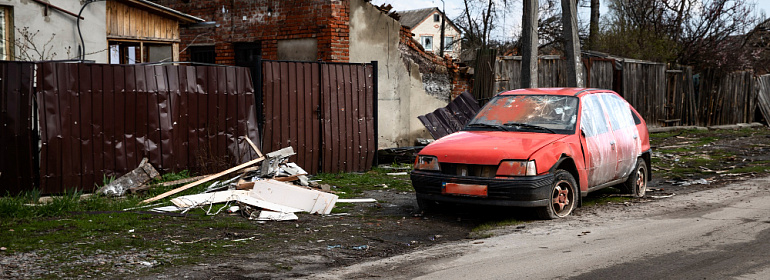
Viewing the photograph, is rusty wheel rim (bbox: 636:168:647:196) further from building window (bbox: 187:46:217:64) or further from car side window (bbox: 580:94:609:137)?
building window (bbox: 187:46:217:64)

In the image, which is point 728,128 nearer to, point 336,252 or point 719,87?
point 719,87

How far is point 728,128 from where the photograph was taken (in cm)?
2562

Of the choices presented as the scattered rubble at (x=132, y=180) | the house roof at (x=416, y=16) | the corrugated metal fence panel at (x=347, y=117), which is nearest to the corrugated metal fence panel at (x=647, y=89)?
the corrugated metal fence panel at (x=347, y=117)

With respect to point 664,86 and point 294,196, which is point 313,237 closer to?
point 294,196

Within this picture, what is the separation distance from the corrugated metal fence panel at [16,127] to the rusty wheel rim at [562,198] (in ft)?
21.7

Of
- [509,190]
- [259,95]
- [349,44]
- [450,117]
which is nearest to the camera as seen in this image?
[509,190]

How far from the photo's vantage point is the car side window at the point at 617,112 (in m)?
9.49

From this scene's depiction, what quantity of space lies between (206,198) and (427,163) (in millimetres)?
2828

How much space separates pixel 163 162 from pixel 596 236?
20.8 feet

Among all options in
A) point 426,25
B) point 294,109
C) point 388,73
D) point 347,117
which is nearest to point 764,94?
point 388,73

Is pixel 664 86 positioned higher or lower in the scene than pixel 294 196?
higher

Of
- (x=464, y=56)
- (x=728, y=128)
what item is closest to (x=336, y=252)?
(x=728, y=128)

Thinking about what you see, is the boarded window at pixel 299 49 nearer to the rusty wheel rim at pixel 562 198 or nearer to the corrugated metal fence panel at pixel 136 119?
the corrugated metal fence panel at pixel 136 119

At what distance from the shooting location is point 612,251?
20.7 feet
